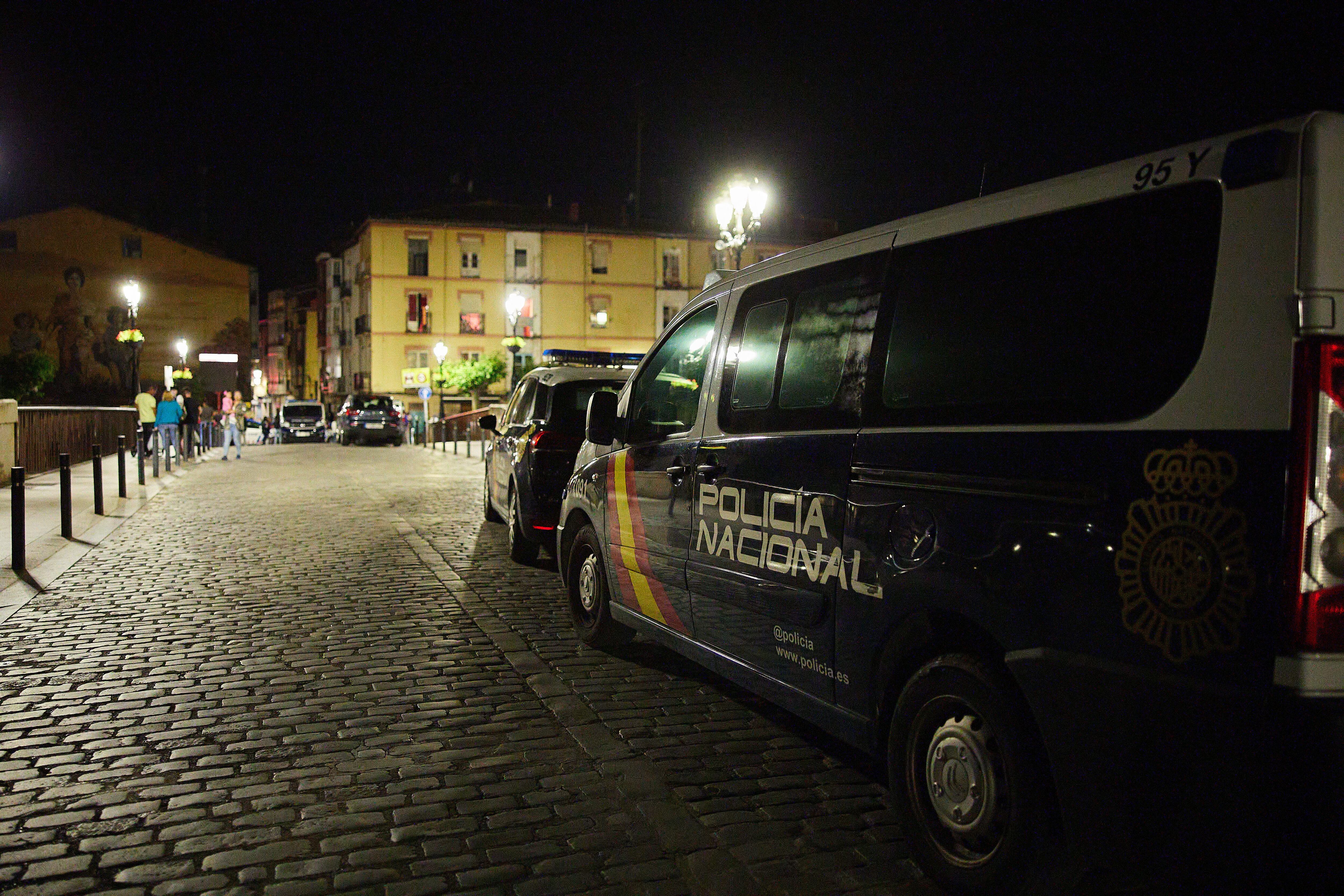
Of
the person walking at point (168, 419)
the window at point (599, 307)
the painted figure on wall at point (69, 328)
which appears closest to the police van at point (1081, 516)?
the person walking at point (168, 419)

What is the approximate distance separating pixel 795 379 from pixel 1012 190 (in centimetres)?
125

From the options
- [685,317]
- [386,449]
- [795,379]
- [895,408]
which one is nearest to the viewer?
[895,408]

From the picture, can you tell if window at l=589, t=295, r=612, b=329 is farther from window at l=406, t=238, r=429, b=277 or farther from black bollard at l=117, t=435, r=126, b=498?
black bollard at l=117, t=435, r=126, b=498

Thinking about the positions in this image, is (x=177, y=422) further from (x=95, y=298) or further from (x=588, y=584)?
(x=95, y=298)

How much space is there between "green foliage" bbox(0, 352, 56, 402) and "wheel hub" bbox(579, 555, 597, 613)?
4108cm

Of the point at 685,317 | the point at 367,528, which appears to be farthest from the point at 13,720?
the point at 367,528

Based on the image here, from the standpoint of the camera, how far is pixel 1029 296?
3039 mm

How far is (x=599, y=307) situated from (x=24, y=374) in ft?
101

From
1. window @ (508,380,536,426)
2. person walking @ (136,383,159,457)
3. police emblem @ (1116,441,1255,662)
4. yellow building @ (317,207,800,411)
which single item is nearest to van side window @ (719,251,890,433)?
police emblem @ (1116,441,1255,662)

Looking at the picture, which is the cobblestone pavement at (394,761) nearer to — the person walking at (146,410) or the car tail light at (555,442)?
the car tail light at (555,442)

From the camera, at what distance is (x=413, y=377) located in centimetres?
6247

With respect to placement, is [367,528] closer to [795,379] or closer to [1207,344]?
[795,379]

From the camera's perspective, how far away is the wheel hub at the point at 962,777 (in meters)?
3.03

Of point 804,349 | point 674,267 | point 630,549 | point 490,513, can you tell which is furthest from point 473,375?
point 804,349
